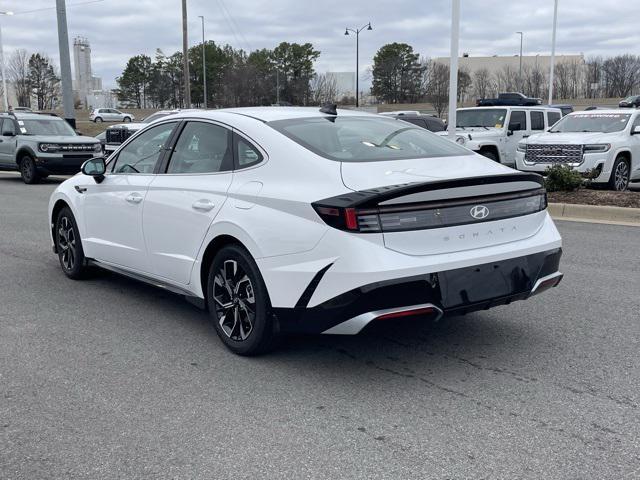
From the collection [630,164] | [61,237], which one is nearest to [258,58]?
[630,164]

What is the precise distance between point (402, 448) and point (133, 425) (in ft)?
4.65

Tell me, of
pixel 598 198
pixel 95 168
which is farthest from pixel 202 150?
pixel 598 198

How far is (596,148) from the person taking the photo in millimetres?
12766

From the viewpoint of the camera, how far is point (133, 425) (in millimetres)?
3611

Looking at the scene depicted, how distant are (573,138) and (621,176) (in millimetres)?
1166

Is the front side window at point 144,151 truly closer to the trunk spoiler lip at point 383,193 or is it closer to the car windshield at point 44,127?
the trunk spoiler lip at point 383,193

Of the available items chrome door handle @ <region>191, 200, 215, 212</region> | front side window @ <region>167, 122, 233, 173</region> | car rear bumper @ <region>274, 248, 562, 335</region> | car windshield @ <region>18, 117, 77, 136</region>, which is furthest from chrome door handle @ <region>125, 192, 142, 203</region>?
car windshield @ <region>18, 117, 77, 136</region>

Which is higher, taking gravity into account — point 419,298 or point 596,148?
point 596,148

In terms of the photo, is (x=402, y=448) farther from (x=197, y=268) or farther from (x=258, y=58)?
(x=258, y=58)

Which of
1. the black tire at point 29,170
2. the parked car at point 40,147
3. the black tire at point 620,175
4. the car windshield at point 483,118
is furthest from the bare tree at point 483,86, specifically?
the black tire at point 620,175

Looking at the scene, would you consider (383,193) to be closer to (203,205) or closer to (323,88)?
(203,205)

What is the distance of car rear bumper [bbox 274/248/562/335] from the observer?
3.84 m

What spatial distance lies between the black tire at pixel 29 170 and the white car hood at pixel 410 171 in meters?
16.0

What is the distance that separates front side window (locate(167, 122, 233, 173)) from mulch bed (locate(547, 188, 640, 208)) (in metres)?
8.00
